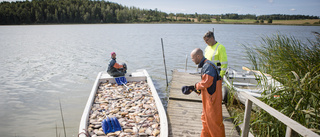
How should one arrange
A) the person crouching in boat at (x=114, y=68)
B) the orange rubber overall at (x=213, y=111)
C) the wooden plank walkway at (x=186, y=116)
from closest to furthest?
the orange rubber overall at (x=213, y=111) → the wooden plank walkway at (x=186, y=116) → the person crouching in boat at (x=114, y=68)

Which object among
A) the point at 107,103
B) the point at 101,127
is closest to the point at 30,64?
the point at 107,103

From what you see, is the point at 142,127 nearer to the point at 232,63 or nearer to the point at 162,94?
the point at 162,94

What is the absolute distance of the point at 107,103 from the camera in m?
6.08

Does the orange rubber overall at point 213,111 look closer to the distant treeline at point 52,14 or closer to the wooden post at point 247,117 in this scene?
the wooden post at point 247,117

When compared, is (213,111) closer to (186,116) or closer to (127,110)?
(186,116)

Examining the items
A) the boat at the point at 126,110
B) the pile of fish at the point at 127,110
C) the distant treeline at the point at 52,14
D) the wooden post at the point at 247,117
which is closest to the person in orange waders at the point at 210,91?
the wooden post at the point at 247,117

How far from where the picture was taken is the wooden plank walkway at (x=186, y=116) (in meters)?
4.23

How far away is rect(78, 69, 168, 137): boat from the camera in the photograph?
14.3 feet

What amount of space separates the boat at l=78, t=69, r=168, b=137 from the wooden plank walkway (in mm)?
296

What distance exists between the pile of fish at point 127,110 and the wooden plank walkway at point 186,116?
1.32ft

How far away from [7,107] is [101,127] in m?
5.76

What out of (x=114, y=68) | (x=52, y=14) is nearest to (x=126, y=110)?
(x=114, y=68)

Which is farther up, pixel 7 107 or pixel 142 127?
pixel 142 127

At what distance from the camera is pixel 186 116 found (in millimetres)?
5008
